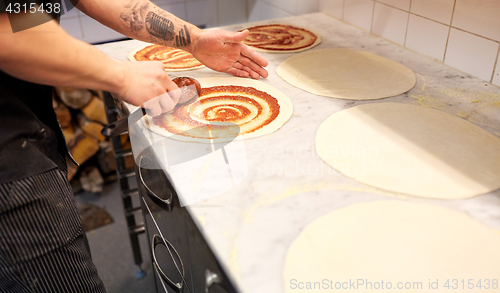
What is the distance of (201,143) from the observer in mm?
822

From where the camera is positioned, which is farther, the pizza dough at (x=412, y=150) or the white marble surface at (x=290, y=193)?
the pizza dough at (x=412, y=150)

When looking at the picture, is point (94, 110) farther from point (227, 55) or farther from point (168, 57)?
point (227, 55)

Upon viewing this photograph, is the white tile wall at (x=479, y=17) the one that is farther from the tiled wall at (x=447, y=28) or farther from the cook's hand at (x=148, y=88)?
the cook's hand at (x=148, y=88)

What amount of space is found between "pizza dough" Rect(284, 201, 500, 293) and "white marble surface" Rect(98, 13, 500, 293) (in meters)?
0.02

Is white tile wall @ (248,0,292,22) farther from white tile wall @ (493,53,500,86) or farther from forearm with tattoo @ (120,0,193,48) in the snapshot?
white tile wall @ (493,53,500,86)

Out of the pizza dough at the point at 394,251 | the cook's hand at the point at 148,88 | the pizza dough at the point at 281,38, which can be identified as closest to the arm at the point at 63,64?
the cook's hand at the point at 148,88

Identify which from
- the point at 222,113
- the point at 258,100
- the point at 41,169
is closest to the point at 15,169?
the point at 41,169

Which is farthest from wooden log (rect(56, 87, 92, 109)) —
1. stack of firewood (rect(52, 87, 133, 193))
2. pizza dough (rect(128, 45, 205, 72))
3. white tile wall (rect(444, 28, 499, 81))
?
white tile wall (rect(444, 28, 499, 81))

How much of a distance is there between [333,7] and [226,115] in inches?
40.6

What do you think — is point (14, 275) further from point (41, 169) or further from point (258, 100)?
point (258, 100)

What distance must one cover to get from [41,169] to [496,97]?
1124mm

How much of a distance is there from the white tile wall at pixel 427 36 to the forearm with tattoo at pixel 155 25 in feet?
2.56

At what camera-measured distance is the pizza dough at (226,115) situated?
33.5 inches

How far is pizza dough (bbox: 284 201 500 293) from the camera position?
0.51m
